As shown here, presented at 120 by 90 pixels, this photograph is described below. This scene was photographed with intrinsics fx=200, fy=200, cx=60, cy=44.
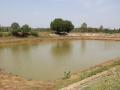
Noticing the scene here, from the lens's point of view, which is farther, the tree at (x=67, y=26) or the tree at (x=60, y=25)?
the tree at (x=67, y=26)

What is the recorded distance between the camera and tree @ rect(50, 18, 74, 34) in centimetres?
5249

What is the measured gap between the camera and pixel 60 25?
52.1m

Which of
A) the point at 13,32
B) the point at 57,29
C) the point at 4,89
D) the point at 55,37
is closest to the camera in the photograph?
the point at 4,89

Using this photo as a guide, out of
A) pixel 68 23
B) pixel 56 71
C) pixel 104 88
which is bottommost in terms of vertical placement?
pixel 56 71

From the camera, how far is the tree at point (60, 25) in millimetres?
52491

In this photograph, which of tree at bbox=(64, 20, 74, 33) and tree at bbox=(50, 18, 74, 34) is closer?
tree at bbox=(50, 18, 74, 34)

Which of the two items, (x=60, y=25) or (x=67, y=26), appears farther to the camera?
(x=67, y=26)

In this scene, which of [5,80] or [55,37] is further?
[55,37]

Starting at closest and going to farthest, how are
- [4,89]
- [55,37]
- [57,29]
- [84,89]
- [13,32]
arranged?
[84,89]
[4,89]
[13,32]
[55,37]
[57,29]

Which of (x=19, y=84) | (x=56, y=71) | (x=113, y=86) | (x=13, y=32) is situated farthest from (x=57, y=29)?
(x=113, y=86)

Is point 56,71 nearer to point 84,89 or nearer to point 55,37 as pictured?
Result: point 84,89

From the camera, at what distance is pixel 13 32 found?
43719 millimetres

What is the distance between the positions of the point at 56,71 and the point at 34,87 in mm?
4117

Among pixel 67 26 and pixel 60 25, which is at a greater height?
pixel 60 25
